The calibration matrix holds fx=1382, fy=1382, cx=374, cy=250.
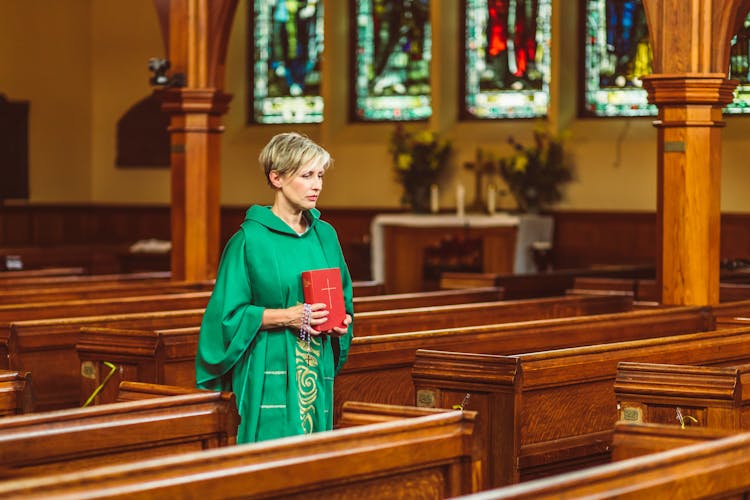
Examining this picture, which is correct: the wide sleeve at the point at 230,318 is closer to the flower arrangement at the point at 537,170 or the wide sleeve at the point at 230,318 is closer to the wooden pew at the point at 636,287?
the wooden pew at the point at 636,287

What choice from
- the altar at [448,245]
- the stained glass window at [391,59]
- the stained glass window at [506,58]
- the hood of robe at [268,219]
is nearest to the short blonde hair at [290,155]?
the hood of robe at [268,219]

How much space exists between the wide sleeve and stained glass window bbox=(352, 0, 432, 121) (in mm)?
10532

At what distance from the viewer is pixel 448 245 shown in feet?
41.5

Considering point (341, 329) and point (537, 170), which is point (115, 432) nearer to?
point (341, 329)

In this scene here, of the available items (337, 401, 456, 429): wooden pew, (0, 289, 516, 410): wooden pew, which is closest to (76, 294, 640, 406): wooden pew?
(0, 289, 516, 410): wooden pew

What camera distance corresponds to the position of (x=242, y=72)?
15.4m

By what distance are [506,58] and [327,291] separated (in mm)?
10419

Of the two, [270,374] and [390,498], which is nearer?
[390,498]

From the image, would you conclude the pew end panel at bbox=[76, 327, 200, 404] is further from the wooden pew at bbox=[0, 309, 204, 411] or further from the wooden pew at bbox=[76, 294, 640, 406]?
the wooden pew at bbox=[0, 309, 204, 411]

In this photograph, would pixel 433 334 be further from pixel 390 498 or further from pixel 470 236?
pixel 470 236

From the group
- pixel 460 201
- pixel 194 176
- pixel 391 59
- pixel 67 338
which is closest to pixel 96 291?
pixel 194 176

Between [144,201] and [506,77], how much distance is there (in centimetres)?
459

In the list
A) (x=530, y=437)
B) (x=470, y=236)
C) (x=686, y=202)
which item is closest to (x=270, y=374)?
(x=530, y=437)

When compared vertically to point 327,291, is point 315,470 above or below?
below
